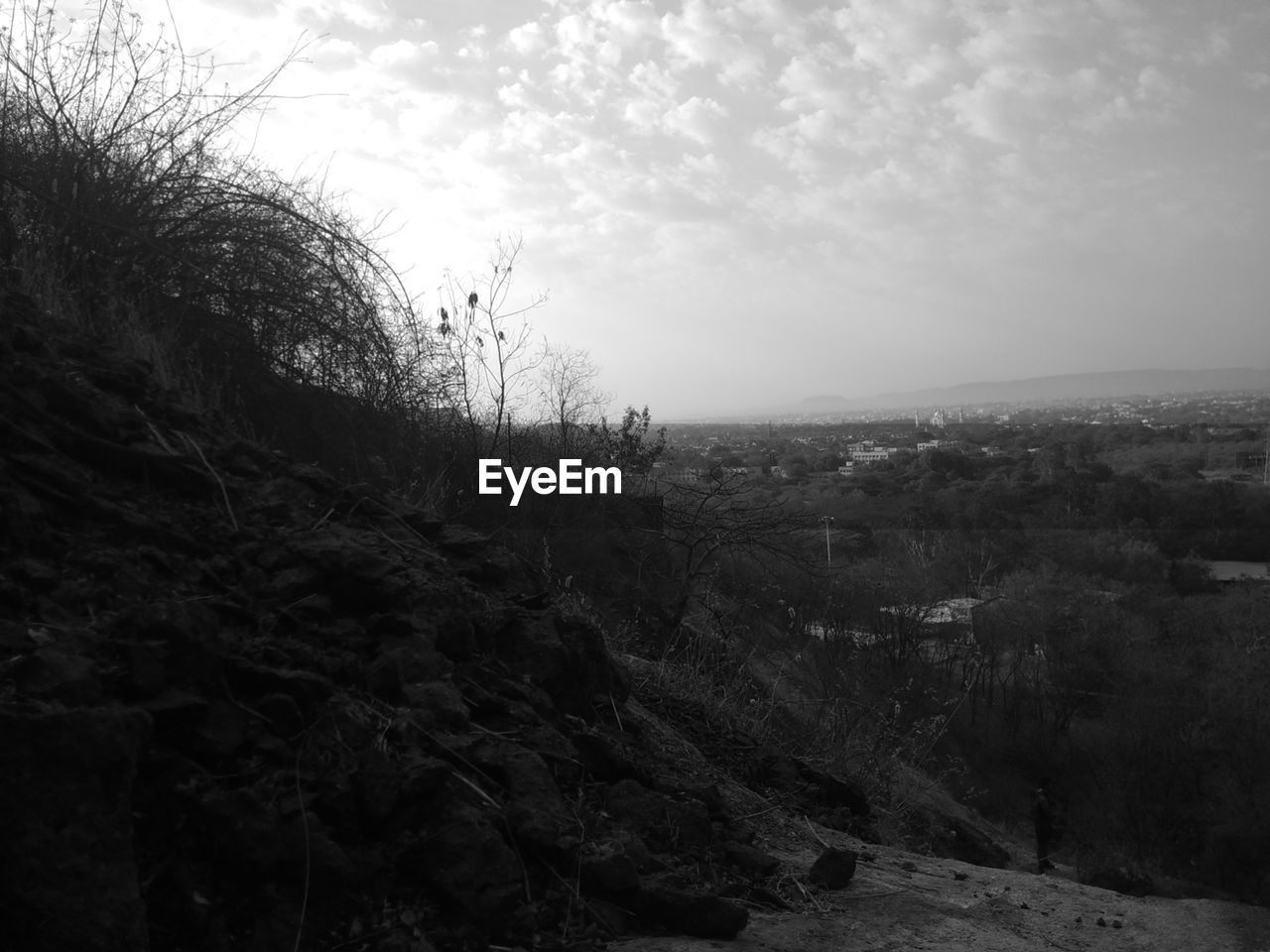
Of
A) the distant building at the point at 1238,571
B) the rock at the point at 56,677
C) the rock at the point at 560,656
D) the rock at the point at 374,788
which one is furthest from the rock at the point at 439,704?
the distant building at the point at 1238,571

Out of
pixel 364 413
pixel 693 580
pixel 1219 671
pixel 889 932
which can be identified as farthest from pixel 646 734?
pixel 1219 671

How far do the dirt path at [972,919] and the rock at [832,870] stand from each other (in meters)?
0.04

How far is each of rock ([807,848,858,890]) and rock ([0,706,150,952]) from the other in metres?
2.15

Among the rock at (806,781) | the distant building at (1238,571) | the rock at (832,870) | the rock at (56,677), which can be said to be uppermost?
the rock at (56,677)

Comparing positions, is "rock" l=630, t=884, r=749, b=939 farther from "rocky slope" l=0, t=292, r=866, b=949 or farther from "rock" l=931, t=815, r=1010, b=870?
"rock" l=931, t=815, r=1010, b=870

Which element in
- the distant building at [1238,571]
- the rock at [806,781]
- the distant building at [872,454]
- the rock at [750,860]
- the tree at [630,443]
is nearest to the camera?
the rock at [750,860]

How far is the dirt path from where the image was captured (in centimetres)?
296

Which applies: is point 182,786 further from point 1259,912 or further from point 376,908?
point 1259,912

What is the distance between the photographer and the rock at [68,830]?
74.7 inches

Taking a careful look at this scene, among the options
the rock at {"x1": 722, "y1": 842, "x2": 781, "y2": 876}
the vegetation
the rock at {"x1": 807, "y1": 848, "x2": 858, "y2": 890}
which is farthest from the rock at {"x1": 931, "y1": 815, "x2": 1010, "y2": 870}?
the rock at {"x1": 722, "y1": 842, "x2": 781, "y2": 876}

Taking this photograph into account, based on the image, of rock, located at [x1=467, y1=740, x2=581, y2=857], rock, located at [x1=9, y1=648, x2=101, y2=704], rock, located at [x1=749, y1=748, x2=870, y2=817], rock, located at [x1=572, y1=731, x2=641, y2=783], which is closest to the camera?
rock, located at [x1=9, y1=648, x2=101, y2=704]

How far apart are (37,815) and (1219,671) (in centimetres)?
3179

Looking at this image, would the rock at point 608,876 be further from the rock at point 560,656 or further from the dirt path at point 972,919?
the rock at point 560,656

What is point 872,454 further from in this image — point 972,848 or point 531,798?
point 531,798
